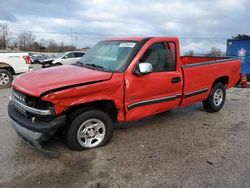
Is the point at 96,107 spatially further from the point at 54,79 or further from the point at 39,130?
the point at 39,130

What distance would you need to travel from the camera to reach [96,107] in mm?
4207

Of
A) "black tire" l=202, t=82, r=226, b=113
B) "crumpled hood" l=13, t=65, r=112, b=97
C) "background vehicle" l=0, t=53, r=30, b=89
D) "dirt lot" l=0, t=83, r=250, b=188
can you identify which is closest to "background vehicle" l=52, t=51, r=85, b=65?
"background vehicle" l=0, t=53, r=30, b=89

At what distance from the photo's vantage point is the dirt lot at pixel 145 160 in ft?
10.8

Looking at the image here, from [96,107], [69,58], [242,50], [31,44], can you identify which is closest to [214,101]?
[96,107]

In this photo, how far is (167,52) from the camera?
493 centimetres

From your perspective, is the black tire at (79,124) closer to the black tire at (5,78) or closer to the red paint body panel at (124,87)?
the red paint body panel at (124,87)

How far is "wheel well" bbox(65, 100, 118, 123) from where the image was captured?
3.94 m

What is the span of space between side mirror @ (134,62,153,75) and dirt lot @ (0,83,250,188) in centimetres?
128

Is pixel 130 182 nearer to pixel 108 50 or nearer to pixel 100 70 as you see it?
pixel 100 70

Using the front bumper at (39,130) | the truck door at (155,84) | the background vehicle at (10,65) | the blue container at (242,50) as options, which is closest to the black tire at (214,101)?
the truck door at (155,84)

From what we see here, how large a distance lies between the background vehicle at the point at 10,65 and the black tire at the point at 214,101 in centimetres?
793

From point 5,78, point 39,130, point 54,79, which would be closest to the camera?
point 39,130

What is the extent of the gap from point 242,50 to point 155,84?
929cm

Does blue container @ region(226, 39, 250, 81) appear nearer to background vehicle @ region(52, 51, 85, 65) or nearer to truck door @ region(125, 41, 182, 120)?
truck door @ region(125, 41, 182, 120)
